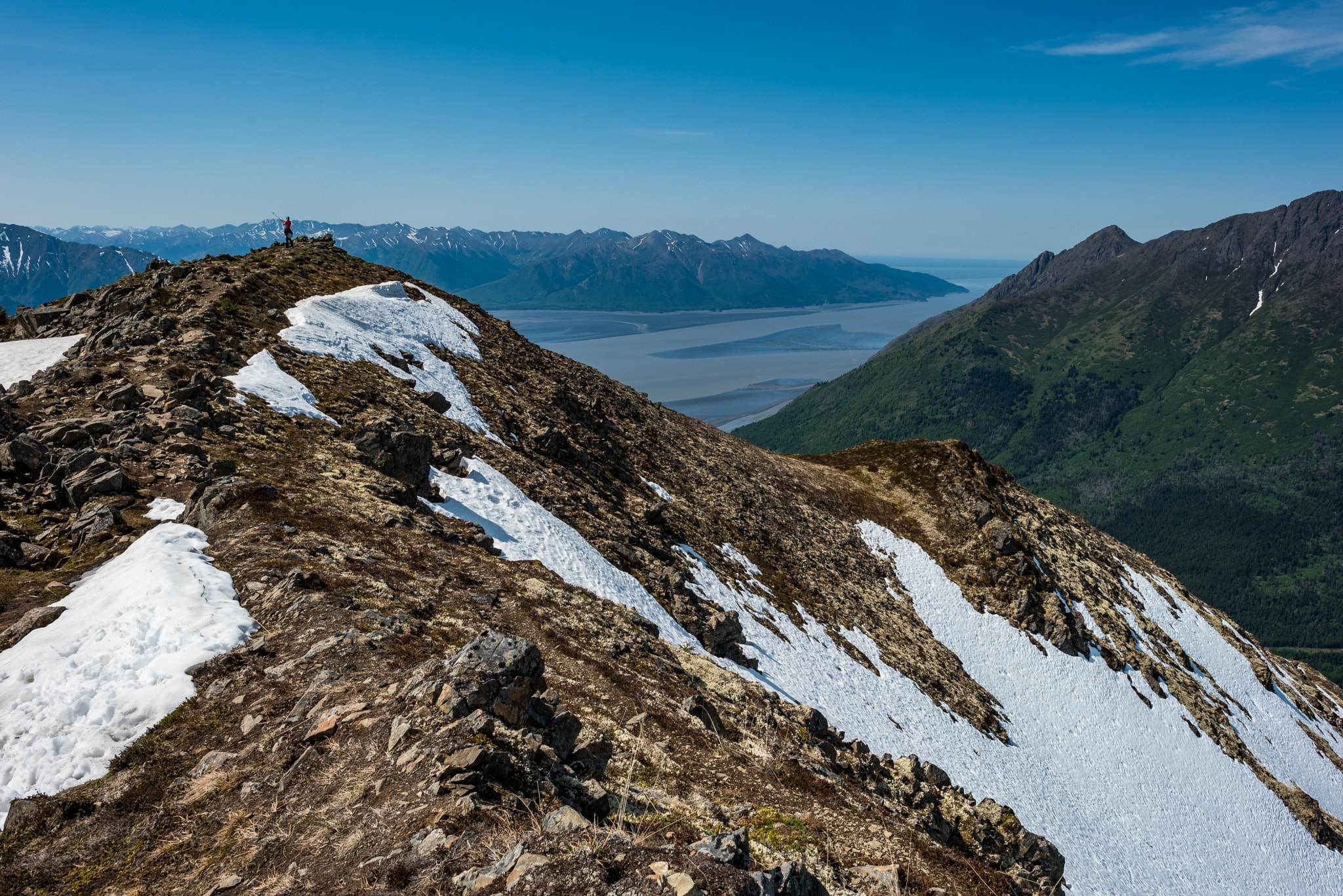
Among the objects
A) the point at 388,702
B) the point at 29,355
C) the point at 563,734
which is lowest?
the point at 563,734

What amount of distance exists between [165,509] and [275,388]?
1099 cm

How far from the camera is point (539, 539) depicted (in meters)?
26.2

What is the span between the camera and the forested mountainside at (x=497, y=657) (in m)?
8.23

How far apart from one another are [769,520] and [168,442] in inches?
1511

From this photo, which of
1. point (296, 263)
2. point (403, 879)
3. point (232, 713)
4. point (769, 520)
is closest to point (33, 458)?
point (232, 713)

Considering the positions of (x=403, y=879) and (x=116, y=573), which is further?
(x=116, y=573)

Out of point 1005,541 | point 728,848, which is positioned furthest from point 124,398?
point 1005,541

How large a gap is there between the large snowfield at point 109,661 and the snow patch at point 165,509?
182 centimetres

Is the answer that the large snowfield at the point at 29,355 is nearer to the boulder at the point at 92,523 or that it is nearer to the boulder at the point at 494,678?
the boulder at the point at 92,523

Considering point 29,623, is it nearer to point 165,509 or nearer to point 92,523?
point 92,523

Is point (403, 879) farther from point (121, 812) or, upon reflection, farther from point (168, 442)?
point (168, 442)

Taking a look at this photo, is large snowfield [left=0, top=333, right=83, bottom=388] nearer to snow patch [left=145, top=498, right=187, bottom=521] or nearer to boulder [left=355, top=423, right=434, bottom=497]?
boulder [left=355, top=423, right=434, bottom=497]

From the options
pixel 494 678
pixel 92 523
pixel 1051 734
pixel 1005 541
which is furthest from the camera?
pixel 1005 541

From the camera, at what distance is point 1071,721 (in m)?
44.9
